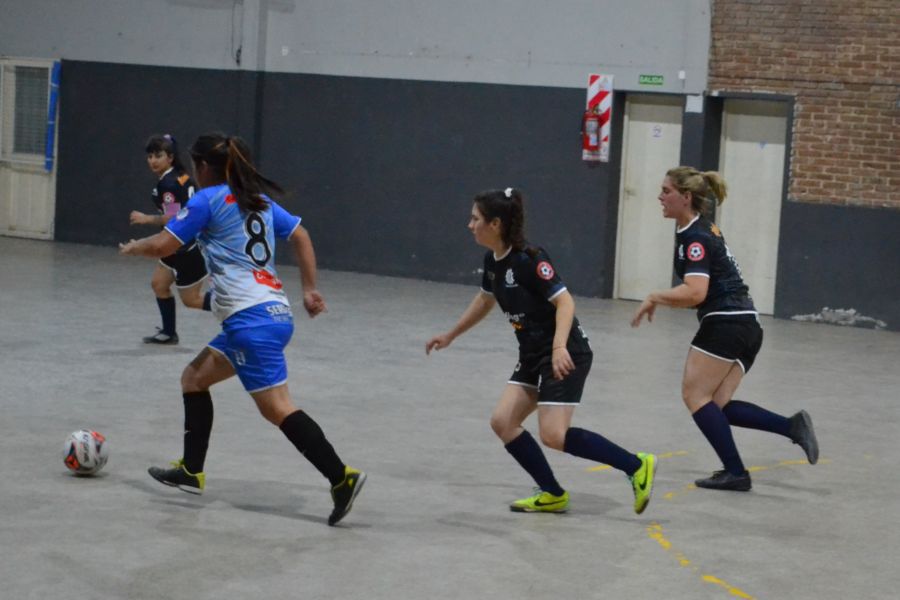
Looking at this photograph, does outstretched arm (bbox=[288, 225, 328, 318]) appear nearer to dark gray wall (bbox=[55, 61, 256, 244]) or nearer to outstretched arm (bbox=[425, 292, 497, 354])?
outstretched arm (bbox=[425, 292, 497, 354])

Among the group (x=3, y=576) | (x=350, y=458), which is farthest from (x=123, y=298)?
(x=3, y=576)

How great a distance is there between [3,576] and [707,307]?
149 inches

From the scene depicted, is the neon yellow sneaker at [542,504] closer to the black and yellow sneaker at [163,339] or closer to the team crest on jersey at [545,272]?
the team crest on jersey at [545,272]

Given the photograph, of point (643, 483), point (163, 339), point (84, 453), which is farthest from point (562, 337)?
point (163, 339)

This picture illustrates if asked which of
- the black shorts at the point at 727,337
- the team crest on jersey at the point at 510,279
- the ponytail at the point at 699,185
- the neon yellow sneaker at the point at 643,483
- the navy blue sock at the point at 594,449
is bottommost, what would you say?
the neon yellow sneaker at the point at 643,483

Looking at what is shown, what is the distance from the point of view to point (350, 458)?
777 cm

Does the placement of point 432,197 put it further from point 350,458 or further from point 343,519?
point 343,519

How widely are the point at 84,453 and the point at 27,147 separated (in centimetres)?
1413

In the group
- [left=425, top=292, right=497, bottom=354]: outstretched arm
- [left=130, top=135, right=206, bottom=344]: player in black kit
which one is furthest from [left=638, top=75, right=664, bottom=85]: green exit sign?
[left=425, top=292, right=497, bottom=354]: outstretched arm

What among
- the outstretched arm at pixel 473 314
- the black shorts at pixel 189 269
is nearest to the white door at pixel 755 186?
the black shorts at pixel 189 269

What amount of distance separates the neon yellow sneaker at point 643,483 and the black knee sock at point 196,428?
6.47 feet

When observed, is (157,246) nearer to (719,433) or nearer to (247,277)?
(247,277)

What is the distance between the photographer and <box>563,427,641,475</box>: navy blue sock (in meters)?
6.50

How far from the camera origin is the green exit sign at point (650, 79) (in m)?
15.9
